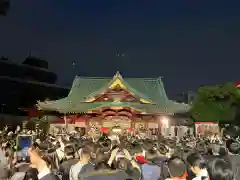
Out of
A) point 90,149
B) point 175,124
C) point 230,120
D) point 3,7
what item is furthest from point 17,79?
point 90,149

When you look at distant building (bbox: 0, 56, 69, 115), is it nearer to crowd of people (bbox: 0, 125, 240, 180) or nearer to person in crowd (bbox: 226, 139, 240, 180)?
crowd of people (bbox: 0, 125, 240, 180)

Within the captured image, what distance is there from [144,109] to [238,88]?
8.50m

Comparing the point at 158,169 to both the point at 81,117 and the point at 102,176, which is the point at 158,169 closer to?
the point at 102,176

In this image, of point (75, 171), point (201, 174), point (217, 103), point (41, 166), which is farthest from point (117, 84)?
point (41, 166)

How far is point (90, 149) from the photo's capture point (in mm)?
5891

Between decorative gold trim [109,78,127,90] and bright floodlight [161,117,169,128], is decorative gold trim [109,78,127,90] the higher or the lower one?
the higher one

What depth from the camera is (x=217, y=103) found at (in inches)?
1219

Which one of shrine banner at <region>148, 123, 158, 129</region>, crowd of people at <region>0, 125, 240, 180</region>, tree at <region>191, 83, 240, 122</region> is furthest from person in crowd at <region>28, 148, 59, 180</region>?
tree at <region>191, 83, 240, 122</region>

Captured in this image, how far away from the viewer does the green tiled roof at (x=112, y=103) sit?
93.6 feet

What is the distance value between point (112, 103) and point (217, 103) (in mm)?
9640

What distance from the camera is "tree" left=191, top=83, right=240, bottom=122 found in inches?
1180

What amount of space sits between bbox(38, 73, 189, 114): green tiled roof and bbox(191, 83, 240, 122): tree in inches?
82.7

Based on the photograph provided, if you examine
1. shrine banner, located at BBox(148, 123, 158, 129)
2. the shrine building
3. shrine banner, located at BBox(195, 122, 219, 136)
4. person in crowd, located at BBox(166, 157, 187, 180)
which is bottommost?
person in crowd, located at BBox(166, 157, 187, 180)

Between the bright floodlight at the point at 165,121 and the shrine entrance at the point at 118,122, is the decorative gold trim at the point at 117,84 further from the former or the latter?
the bright floodlight at the point at 165,121
